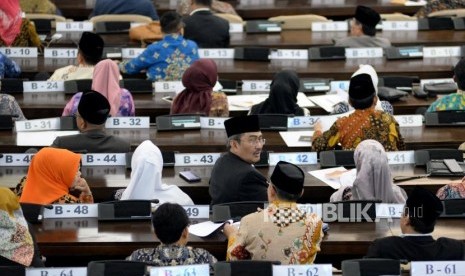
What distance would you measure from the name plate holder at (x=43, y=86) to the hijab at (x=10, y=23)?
1262mm

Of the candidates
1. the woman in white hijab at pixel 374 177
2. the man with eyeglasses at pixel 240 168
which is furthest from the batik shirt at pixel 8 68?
the woman in white hijab at pixel 374 177

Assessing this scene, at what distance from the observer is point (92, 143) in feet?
28.7

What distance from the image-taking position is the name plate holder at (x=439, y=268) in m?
6.93

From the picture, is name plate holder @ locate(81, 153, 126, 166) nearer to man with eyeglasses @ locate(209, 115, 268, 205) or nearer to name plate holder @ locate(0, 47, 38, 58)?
man with eyeglasses @ locate(209, 115, 268, 205)

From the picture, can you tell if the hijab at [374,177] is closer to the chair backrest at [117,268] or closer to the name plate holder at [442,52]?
the chair backrest at [117,268]

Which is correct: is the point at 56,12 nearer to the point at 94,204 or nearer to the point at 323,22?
the point at 323,22

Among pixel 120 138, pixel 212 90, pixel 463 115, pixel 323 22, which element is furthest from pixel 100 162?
pixel 323 22

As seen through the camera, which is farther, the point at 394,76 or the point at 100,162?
the point at 394,76

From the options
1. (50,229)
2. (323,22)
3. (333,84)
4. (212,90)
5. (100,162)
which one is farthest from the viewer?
(323,22)

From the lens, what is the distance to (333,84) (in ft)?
35.1

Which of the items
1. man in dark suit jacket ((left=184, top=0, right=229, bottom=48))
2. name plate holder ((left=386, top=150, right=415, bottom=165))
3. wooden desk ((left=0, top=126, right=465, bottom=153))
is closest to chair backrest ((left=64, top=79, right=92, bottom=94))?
wooden desk ((left=0, top=126, right=465, bottom=153))

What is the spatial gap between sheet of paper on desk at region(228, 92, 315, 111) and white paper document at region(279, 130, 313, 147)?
0.85 meters

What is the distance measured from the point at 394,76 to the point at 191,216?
3470 mm

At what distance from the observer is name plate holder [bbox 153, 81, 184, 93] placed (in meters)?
10.6
